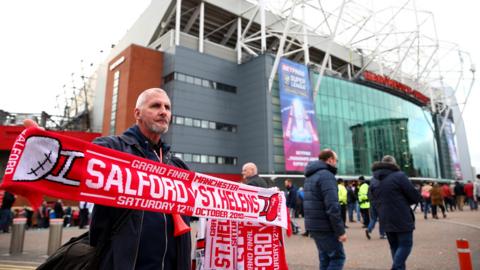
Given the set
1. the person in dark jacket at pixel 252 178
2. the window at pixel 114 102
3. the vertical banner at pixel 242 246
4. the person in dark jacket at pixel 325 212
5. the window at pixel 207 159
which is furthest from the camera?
the window at pixel 114 102

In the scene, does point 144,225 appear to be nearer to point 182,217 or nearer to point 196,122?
point 182,217

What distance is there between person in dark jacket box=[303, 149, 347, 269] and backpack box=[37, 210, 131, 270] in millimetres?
2835

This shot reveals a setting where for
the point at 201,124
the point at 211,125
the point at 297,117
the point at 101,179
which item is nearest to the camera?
the point at 101,179

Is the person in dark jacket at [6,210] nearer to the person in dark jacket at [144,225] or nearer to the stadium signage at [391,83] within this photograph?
the person in dark jacket at [144,225]

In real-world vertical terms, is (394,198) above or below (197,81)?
below

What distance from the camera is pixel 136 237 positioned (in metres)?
1.81

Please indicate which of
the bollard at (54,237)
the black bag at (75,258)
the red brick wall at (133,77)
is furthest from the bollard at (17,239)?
the red brick wall at (133,77)

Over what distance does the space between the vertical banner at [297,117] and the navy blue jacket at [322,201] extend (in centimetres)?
2610

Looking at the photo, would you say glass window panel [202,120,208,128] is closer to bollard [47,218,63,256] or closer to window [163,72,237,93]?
window [163,72,237,93]

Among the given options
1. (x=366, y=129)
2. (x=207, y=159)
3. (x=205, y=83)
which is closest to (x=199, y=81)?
(x=205, y=83)

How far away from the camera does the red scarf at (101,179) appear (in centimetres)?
160

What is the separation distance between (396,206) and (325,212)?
1361 mm

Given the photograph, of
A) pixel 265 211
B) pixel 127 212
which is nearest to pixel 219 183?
pixel 265 211

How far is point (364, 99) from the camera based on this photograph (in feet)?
136
